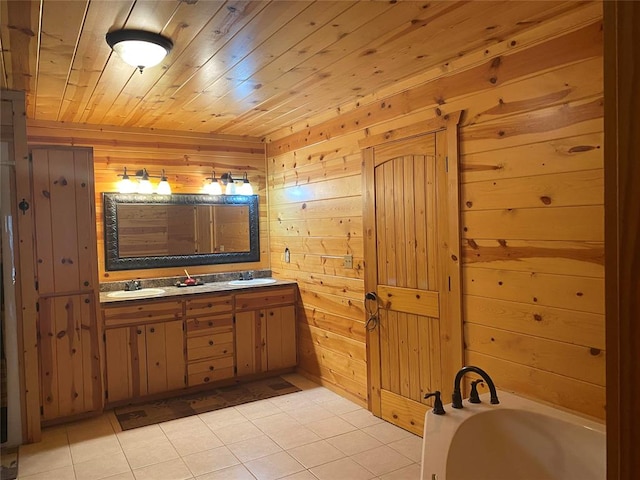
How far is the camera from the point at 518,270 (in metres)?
2.49

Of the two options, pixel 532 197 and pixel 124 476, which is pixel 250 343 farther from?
pixel 532 197

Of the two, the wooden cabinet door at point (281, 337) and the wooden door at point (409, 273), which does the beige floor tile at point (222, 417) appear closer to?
the wooden cabinet door at point (281, 337)

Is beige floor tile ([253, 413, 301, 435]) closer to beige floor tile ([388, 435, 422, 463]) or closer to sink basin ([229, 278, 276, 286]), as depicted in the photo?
beige floor tile ([388, 435, 422, 463])

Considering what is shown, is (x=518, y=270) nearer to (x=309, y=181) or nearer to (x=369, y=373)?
(x=369, y=373)

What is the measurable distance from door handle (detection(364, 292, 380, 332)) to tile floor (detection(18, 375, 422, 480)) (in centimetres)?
68

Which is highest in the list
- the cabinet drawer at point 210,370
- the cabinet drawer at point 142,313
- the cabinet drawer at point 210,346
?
the cabinet drawer at point 142,313

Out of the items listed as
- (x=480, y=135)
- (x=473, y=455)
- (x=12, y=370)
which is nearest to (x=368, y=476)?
(x=473, y=455)

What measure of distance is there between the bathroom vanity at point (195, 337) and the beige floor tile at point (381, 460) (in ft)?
5.61

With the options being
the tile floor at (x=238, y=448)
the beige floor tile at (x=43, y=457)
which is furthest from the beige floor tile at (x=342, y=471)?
the beige floor tile at (x=43, y=457)

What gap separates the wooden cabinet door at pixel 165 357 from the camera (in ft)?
13.0

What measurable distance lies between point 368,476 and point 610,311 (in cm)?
254

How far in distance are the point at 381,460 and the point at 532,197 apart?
5.84ft

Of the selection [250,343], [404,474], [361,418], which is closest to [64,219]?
[250,343]

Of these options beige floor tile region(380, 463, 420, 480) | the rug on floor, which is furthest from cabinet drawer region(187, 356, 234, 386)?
beige floor tile region(380, 463, 420, 480)
